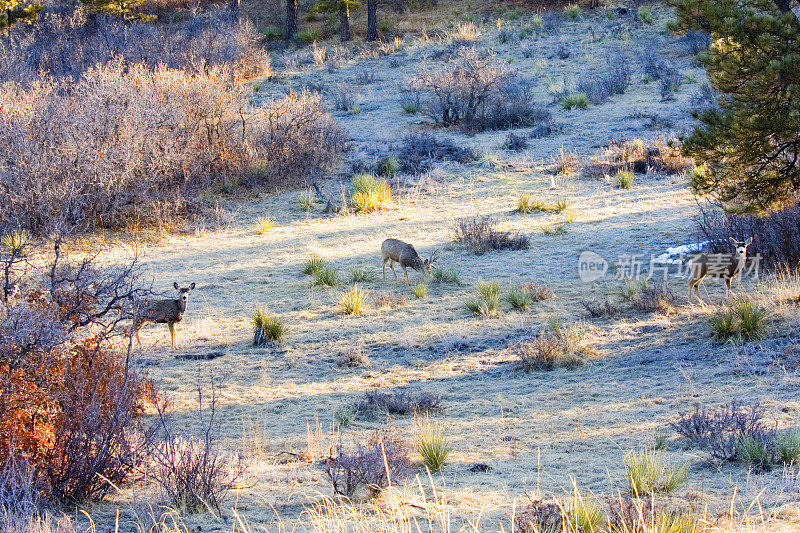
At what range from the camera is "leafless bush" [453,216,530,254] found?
40.3 ft

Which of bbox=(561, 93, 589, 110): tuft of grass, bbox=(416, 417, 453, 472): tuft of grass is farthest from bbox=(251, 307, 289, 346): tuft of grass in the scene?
bbox=(561, 93, 589, 110): tuft of grass

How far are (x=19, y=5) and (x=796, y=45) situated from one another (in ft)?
94.6

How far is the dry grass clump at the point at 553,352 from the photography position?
8.02 meters

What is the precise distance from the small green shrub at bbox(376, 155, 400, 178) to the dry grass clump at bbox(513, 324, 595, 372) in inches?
373

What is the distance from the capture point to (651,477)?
4645 millimetres

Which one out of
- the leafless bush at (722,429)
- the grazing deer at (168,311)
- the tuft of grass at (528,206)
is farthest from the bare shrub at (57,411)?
the tuft of grass at (528,206)

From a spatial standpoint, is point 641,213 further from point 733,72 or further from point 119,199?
point 119,199

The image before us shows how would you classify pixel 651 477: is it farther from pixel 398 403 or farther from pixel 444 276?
pixel 444 276

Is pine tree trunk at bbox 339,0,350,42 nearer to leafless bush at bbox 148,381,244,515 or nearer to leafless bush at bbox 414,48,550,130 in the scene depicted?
leafless bush at bbox 414,48,550,130

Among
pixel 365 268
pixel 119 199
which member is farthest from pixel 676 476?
pixel 119 199

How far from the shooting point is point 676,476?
475 cm

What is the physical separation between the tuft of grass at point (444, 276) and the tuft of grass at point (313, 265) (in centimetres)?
168

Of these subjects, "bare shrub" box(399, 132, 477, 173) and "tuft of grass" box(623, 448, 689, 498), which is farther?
"bare shrub" box(399, 132, 477, 173)

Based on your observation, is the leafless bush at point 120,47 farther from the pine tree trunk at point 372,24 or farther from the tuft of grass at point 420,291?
the tuft of grass at point 420,291
